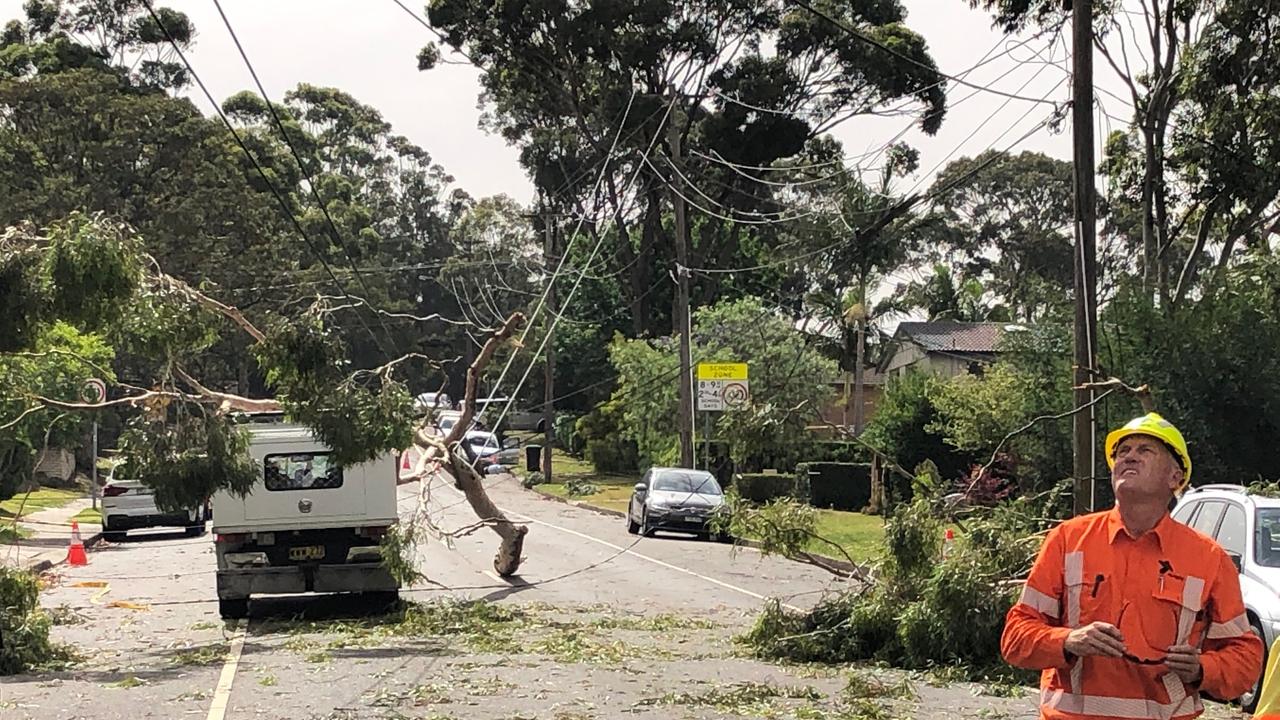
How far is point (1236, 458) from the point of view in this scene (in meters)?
25.2

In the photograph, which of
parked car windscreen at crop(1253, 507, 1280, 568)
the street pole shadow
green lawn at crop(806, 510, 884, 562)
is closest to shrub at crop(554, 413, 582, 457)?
green lawn at crop(806, 510, 884, 562)

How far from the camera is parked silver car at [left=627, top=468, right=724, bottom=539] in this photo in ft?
102

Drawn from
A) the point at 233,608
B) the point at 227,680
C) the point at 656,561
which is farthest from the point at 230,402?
the point at 656,561

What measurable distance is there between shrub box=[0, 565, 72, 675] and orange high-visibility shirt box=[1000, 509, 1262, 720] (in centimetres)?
1119

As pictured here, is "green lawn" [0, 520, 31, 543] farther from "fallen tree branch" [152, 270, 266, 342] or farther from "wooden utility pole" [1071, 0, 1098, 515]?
"wooden utility pole" [1071, 0, 1098, 515]

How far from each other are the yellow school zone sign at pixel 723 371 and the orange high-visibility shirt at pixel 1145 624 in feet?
101

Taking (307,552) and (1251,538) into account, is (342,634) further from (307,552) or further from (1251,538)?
(1251,538)

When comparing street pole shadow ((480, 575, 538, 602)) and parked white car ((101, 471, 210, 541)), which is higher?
parked white car ((101, 471, 210, 541))

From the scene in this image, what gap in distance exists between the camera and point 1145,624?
4.25 m

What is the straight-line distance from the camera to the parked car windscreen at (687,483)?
1244 inches

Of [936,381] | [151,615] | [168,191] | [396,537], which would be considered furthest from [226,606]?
[168,191]

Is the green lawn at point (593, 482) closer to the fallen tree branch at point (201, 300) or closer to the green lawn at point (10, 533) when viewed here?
the green lawn at point (10, 533)

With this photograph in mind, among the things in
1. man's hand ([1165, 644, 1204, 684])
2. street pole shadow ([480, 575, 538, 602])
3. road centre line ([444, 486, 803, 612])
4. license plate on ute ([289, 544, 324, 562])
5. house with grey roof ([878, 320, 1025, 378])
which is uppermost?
house with grey roof ([878, 320, 1025, 378])

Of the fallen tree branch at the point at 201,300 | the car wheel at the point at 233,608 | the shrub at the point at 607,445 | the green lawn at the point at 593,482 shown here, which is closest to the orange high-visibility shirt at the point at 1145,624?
the fallen tree branch at the point at 201,300
